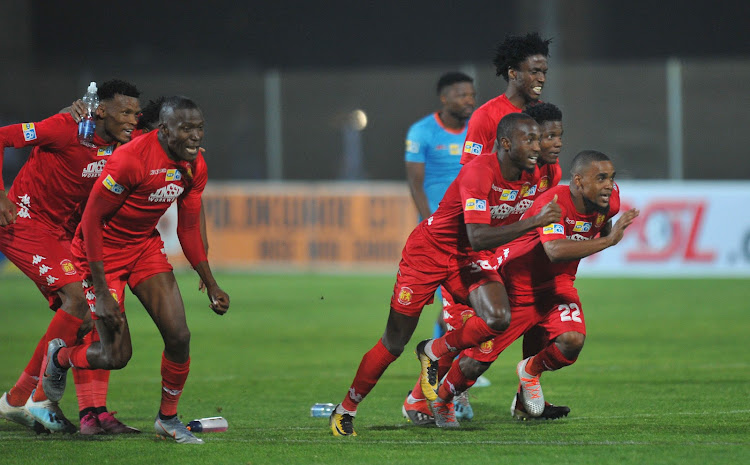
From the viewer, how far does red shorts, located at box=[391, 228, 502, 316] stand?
689cm

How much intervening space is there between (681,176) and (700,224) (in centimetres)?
210

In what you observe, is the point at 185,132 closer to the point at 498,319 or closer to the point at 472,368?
the point at 498,319

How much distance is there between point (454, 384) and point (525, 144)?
1.57 meters

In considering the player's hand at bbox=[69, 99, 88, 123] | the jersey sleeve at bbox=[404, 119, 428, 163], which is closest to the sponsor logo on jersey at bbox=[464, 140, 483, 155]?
the jersey sleeve at bbox=[404, 119, 428, 163]

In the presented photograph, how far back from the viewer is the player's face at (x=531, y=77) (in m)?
7.76

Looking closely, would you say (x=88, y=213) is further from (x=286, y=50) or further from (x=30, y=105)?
(x=286, y=50)

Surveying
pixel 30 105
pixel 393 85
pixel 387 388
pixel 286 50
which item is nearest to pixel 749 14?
pixel 393 85

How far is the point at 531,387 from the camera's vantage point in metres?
7.19

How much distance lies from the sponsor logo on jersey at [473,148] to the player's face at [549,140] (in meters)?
0.50

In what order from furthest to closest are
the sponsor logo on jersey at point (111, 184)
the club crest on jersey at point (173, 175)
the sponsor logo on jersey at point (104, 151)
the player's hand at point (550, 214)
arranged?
1. the sponsor logo on jersey at point (104, 151)
2. the club crest on jersey at point (173, 175)
3. the sponsor logo on jersey at point (111, 184)
4. the player's hand at point (550, 214)

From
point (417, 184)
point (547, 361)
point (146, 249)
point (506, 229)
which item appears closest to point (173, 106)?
point (146, 249)

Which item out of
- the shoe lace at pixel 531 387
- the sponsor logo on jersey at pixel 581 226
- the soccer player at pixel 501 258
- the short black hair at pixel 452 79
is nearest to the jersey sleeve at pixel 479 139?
the soccer player at pixel 501 258

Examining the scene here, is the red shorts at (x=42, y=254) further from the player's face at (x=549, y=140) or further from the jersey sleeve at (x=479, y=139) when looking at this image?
the player's face at (x=549, y=140)

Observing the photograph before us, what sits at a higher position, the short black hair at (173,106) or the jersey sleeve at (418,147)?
the short black hair at (173,106)
